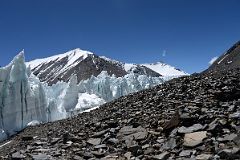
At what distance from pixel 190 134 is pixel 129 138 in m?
2.68

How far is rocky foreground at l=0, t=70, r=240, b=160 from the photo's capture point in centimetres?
1177

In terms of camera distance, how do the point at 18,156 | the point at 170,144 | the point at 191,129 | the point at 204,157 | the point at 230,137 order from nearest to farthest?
the point at 204,157
the point at 230,137
the point at 170,144
the point at 191,129
the point at 18,156

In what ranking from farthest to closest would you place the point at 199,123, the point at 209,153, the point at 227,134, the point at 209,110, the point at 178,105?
the point at 178,105 < the point at 209,110 < the point at 199,123 < the point at 227,134 < the point at 209,153

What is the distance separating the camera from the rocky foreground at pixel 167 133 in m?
11.8

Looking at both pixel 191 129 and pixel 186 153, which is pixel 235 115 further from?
pixel 186 153

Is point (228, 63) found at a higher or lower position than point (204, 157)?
higher

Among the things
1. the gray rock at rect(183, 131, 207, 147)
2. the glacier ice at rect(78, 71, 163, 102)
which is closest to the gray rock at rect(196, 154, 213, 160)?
the gray rock at rect(183, 131, 207, 147)

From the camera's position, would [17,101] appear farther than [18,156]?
Yes

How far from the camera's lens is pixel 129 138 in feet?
47.7

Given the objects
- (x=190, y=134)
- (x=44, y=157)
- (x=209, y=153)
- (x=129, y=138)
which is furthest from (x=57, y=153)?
(x=209, y=153)

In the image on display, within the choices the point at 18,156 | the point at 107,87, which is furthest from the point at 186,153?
the point at 107,87

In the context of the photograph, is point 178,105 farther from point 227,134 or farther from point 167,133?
point 227,134

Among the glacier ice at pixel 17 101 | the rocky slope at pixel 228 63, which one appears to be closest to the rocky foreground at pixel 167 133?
the rocky slope at pixel 228 63

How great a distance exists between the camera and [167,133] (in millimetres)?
14055
